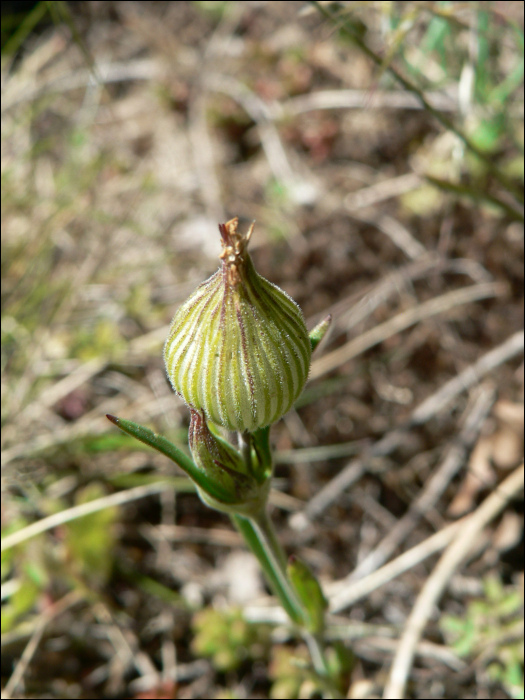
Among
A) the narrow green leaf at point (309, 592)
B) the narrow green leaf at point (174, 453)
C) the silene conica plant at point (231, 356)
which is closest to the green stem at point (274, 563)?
the narrow green leaf at point (309, 592)

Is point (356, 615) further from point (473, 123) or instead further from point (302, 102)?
point (302, 102)

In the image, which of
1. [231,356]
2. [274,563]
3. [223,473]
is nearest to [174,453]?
[223,473]

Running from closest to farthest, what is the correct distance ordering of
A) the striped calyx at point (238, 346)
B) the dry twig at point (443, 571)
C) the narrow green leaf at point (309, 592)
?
the striped calyx at point (238, 346) → the narrow green leaf at point (309, 592) → the dry twig at point (443, 571)

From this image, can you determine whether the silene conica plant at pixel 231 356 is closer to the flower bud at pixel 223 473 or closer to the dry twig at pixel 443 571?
the flower bud at pixel 223 473

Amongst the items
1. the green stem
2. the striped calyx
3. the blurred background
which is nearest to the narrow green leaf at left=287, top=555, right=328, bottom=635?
the green stem

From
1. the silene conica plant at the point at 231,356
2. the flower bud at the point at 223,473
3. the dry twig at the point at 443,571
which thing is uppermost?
the silene conica plant at the point at 231,356

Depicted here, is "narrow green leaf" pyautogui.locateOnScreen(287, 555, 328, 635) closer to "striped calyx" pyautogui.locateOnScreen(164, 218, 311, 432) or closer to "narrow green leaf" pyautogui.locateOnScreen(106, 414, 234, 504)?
"narrow green leaf" pyautogui.locateOnScreen(106, 414, 234, 504)
